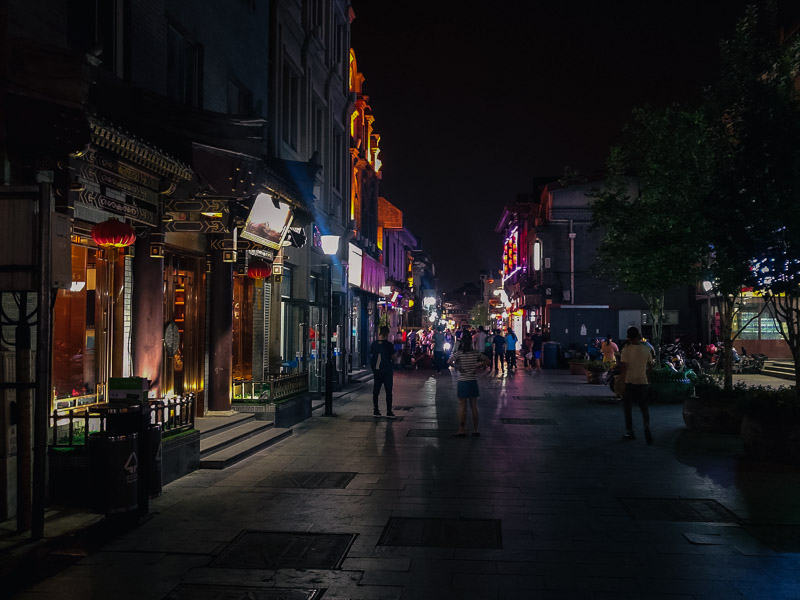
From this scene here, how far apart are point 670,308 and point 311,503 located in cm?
3753

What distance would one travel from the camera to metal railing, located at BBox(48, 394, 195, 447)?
27.5ft

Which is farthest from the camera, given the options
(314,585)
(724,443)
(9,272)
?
(724,443)

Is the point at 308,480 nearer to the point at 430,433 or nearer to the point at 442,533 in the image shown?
the point at 442,533

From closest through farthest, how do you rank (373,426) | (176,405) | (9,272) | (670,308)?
(9,272) → (176,405) → (373,426) → (670,308)

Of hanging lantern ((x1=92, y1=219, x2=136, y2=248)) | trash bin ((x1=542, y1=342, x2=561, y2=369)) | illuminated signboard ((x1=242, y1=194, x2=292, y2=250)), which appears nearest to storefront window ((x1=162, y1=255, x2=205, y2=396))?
illuminated signboard ((x1=242, y1=194, x2=292, y2=250))

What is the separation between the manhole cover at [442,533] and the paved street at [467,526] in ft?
0.09

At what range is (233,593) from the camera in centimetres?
553

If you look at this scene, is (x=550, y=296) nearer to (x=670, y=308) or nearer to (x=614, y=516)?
(x=670, y=308)

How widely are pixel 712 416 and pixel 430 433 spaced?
16.5ft

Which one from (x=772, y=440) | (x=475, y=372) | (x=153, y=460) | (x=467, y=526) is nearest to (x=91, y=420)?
(x=153, y=460)

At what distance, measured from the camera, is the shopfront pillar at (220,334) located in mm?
13906

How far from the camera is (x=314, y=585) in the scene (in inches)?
225

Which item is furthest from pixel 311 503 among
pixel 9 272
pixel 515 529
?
pixel 9 272

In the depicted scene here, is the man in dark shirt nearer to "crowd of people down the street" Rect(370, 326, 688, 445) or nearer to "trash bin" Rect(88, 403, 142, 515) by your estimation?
"crowd of people down the street" Rect(370, 326, 688, 445)
